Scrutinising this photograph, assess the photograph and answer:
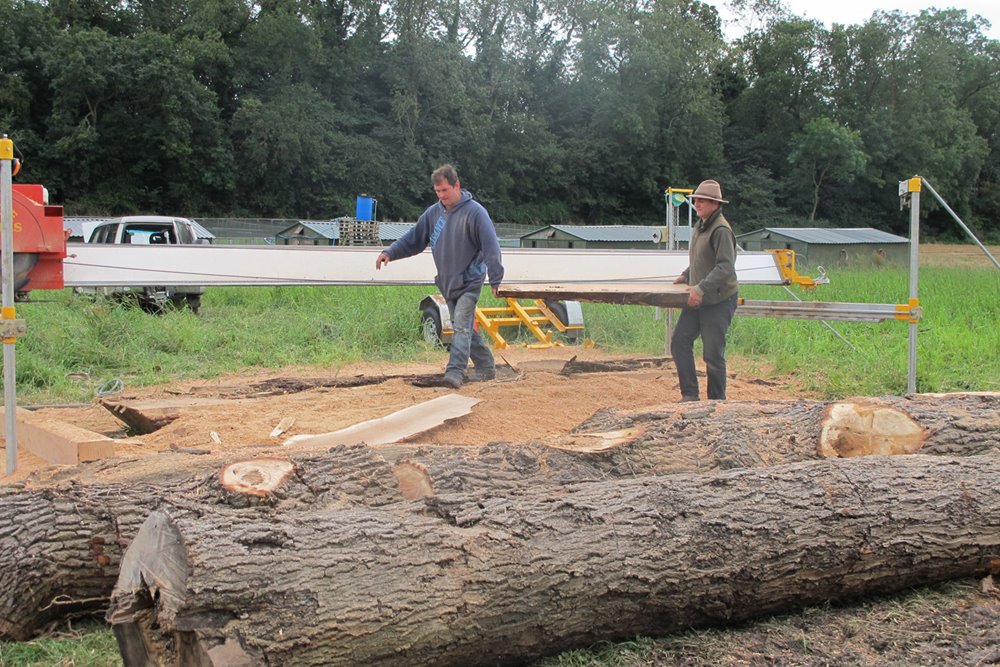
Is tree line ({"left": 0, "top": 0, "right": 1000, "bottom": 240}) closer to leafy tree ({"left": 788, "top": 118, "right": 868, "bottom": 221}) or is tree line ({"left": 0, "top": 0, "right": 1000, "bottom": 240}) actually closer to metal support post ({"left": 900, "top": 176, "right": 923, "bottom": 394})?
leafy tree ({"left": 788, "top": 118, "right": 868, "bottom": 221})

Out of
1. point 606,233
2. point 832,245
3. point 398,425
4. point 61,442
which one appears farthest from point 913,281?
point 832,245

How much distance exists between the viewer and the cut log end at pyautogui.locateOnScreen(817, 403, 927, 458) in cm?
436

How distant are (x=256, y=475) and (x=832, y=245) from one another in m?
38.7

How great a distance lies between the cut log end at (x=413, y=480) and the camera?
3.55m

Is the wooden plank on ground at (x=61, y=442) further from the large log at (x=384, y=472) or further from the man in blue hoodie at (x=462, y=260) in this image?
the man in blue hoodie at (x=462, y=260)

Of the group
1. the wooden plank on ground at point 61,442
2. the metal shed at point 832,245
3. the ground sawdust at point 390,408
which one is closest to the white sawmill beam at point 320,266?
the ground sawdust at point 390,408

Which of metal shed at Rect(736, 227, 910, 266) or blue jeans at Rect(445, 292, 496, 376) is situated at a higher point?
metal shed at Rect(736, 227, 910, 266)

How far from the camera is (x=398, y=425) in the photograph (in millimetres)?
5270

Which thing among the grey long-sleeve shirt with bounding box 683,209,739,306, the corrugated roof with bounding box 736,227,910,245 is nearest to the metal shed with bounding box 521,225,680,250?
the corrugated roof with bounding box 736,227,910,245

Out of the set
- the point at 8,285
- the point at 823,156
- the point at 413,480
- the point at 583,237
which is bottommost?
the point at 413,480

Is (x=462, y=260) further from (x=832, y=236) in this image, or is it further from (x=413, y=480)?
(x=832, y=236)

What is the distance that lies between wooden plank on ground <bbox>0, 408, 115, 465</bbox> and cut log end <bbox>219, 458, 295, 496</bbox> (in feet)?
5.29

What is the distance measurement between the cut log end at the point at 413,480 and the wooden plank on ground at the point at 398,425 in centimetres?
99

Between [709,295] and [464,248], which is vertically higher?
[464,248]
